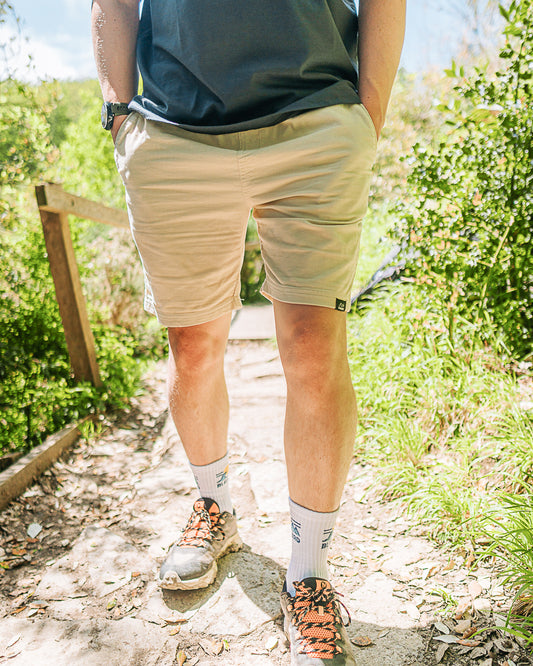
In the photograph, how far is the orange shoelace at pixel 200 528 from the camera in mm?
1464

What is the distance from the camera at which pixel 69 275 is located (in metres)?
2.75

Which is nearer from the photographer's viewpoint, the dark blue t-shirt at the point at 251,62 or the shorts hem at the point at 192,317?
the dark blue t-shirt at the point at 251,62

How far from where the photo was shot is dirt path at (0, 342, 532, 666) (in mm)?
1245

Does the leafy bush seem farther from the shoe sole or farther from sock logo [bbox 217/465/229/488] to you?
the shoe sole

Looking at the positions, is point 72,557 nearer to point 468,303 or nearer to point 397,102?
point 468,303

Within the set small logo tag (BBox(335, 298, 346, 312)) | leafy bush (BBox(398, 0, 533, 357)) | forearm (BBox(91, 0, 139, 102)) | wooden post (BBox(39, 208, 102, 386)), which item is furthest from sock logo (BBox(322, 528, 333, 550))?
wooden post (BBox(39, 208, 102, 386))

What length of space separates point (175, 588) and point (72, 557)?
499 mm

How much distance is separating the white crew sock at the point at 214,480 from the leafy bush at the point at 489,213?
1.33 meters

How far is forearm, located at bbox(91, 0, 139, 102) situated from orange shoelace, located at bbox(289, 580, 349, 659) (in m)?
1.34

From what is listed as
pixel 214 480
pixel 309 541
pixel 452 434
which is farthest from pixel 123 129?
pixel 452 434

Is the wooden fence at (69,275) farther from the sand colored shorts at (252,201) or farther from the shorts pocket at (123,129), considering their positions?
the sand colored shorts at (252,201)

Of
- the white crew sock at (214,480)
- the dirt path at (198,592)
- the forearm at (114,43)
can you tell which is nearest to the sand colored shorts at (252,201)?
the forearm at (114,43)

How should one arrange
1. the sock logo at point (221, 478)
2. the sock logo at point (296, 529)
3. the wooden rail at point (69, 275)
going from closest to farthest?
1. the sock logo at point (296, 529)
2. the sock logo at point (221, 478)
3. the wooden rail at point (69, 275)

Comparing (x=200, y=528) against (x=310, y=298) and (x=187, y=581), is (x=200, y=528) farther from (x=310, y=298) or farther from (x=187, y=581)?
(x=310, y=298)
